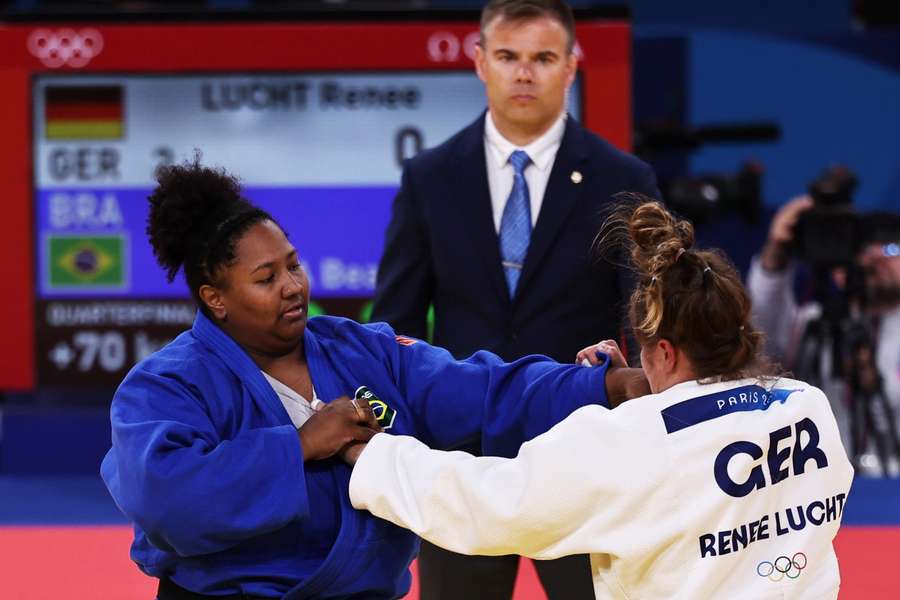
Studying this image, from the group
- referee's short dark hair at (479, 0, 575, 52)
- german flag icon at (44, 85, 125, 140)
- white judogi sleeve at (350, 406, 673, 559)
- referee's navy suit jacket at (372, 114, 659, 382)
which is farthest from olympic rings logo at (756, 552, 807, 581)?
german flag icon at (44, 85, 125, 140)

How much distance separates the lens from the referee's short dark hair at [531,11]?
3.44 m

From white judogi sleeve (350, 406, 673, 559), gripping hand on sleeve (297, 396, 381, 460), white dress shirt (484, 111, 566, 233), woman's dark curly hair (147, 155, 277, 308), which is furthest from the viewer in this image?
white dress shirt (484, 111, 566, 233)

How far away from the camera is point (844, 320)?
6000mm

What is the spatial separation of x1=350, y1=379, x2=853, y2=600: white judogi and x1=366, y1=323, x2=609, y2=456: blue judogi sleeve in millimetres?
280

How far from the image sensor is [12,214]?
228 inches

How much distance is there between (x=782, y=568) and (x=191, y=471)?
985 millimetres

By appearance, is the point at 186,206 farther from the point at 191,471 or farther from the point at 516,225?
the point at 516,225

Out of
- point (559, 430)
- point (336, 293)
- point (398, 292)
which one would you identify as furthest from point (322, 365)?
point (336, 293)

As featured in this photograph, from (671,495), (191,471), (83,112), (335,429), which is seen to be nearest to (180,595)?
(191,471)

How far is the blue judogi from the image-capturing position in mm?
2395

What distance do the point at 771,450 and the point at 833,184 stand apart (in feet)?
12.5

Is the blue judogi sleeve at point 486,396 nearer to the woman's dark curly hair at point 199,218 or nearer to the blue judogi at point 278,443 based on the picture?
the blue judogi at point 278,443

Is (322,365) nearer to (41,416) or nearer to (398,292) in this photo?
(398,292)

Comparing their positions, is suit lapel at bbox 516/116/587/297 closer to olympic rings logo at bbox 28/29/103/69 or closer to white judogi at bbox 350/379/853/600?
white judogi at bbox 350/379/853/600
